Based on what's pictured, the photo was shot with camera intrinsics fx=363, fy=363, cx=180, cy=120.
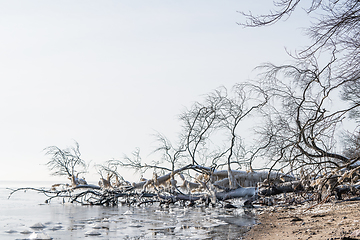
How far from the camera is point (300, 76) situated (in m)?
7.00

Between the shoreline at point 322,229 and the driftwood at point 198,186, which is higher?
the driftwood at point 198,186

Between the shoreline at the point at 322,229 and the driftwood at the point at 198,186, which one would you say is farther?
the driftwood at the point at 198,186

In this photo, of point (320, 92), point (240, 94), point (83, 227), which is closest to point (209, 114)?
point (240, 94)

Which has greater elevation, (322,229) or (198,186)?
(198,186)

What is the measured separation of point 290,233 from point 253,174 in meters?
7.90

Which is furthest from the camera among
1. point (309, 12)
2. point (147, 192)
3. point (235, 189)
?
point (147, 192)

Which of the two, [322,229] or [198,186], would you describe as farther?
[198,186]

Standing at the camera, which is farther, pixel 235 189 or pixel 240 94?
pixel 235 189

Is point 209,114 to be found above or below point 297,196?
above

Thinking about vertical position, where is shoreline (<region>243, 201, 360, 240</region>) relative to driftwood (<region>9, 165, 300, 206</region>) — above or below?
below

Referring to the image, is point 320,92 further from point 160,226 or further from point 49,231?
point 49,231

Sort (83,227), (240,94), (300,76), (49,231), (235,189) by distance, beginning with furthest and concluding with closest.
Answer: (235,189) < (240,94) < (83,227) < (49,231) < (300,76)

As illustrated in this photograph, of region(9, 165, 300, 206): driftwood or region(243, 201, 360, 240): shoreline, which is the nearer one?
region(243, 201, 360, 240): shoreline

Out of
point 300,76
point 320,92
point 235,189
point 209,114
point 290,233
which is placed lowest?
point 290,233
